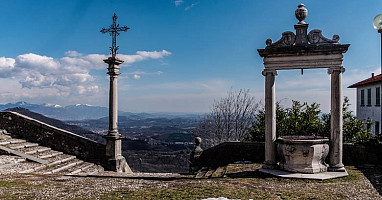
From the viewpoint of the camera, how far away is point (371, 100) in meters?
22.7

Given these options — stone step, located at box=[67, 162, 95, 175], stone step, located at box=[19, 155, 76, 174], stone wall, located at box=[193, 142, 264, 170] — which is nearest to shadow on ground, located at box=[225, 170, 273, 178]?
stone wall, located at box=[193, 142, 264, 170]

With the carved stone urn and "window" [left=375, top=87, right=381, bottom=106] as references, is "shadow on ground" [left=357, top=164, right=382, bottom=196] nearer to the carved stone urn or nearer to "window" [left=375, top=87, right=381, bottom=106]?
the carved stone urn

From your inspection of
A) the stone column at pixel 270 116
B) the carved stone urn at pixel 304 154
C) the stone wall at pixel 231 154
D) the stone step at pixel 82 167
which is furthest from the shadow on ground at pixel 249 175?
the stone step at pixel 82 167

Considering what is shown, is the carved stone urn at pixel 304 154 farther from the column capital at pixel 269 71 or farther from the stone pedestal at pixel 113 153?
the stone pedestal at pixel 113 153

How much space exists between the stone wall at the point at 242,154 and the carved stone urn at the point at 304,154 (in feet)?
7.13

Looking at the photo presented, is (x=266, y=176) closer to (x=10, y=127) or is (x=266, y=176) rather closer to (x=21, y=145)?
(x=21, y=145)

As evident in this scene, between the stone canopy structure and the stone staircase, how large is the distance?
18.8 feet

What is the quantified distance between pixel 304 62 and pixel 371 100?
712 inches

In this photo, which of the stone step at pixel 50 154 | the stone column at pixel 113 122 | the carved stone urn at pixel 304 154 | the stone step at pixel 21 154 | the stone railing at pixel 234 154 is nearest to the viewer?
the carved stone urn at pixel 304 154

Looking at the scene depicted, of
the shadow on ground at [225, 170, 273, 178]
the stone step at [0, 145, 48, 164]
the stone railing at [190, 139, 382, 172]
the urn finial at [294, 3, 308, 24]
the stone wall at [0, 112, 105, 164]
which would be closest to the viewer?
the shadow on ground at [225, 170, 273, 178]

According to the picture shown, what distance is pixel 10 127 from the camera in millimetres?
12578

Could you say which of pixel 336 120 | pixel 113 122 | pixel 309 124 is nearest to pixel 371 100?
pixel 309 124

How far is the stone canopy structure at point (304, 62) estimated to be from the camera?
7.97m

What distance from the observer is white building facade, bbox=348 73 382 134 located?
69.8 ft
